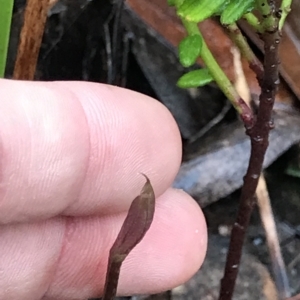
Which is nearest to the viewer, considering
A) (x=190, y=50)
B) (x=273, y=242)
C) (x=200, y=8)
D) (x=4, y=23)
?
(x=200, y=8)

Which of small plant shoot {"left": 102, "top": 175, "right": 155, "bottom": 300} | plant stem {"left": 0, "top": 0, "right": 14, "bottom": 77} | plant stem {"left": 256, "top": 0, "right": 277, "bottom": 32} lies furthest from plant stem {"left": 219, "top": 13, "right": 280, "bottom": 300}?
plant stem {"left": 0, "top": 0, "right": 14, "bottom": 77}

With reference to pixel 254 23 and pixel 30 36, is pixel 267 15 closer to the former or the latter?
pixel 254 23

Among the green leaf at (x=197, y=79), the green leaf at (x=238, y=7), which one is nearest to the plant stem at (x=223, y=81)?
the green leaf at (x=197, y=79)

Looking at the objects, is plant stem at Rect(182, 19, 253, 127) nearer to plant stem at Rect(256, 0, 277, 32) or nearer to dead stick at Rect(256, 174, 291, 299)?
plant stem at Rect(256, 0, 277, 32)

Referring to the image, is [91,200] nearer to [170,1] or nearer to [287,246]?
[170,1]

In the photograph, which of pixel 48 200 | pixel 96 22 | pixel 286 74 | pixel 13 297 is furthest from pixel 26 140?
pixel 286 74

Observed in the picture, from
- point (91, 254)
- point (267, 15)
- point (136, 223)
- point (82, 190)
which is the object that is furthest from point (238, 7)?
point (91, 254)

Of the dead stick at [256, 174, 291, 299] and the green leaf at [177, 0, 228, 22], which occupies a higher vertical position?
the green leaf at [177, 0, 228, 22]
